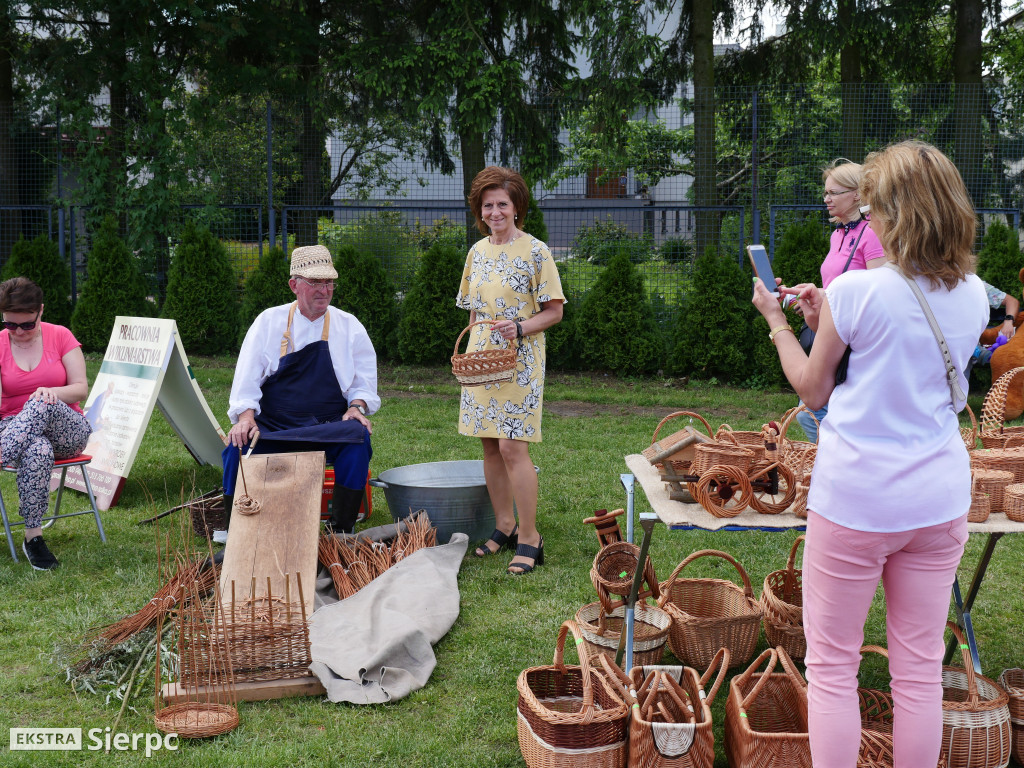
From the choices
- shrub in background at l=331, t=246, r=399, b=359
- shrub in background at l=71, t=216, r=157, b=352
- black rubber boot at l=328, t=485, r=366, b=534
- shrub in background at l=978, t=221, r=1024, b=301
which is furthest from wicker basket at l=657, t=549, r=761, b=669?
shrub in background at l=71, t=216, r=157, b=352

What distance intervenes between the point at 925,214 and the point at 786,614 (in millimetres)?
1965

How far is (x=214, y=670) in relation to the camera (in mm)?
3285

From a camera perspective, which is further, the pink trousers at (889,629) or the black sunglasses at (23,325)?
the black sunglasses at (23,325)

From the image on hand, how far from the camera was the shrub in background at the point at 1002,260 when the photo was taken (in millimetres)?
9688

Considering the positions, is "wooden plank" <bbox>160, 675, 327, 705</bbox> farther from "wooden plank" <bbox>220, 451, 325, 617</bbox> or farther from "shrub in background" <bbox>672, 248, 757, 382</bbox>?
"shrub in background" <bbox>672, 248, 757, 382</bbox>

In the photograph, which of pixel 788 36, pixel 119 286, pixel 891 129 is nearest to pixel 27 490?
pixel 119 286

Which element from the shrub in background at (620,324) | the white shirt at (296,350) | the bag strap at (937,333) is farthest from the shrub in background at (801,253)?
the bag strap at (937,333)

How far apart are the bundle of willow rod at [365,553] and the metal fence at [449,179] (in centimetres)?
671

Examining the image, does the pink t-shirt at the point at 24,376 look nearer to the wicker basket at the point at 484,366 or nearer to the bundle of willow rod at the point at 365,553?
the bundle of willow rod at the point at 365,553

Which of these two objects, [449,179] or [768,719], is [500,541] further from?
[449,179]

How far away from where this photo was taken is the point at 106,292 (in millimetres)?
11258

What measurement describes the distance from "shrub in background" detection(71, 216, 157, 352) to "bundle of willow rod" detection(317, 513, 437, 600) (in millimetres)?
7830

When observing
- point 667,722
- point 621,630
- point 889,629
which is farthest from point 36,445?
point 889,629

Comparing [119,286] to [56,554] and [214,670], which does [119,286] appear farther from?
[214,670]
